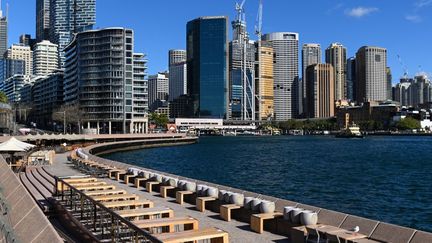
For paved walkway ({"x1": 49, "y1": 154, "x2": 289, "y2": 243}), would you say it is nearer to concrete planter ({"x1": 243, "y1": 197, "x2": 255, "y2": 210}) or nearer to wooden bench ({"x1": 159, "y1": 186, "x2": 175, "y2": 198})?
wooden bench ({"x1": 159, "y1": 186, "x2": 175, "y2": 198})

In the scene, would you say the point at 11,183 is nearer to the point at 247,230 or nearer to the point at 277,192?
the point at 247,230

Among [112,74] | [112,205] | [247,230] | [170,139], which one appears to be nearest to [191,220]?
[247,230]

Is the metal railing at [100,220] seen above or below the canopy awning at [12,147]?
below

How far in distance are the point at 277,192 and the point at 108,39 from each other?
529ft

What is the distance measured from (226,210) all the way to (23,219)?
702 cm

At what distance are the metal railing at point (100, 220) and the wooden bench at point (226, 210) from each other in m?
4.15

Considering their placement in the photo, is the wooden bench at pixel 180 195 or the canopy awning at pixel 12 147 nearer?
the wooden bench at pixel 180 195

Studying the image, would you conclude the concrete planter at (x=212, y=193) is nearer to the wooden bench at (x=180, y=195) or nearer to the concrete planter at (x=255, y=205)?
the wooden bench at (x=180, y=195)

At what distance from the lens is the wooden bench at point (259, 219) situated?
1387 cm

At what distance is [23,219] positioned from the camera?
10164mm

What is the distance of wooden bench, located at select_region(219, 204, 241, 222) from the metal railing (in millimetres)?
4151

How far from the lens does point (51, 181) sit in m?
25.6

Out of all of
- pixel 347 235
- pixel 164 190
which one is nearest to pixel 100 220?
pixel 347 235

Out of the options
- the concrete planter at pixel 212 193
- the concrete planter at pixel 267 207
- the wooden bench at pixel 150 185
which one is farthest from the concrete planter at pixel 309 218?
the wooden bench at pixel 150 185
